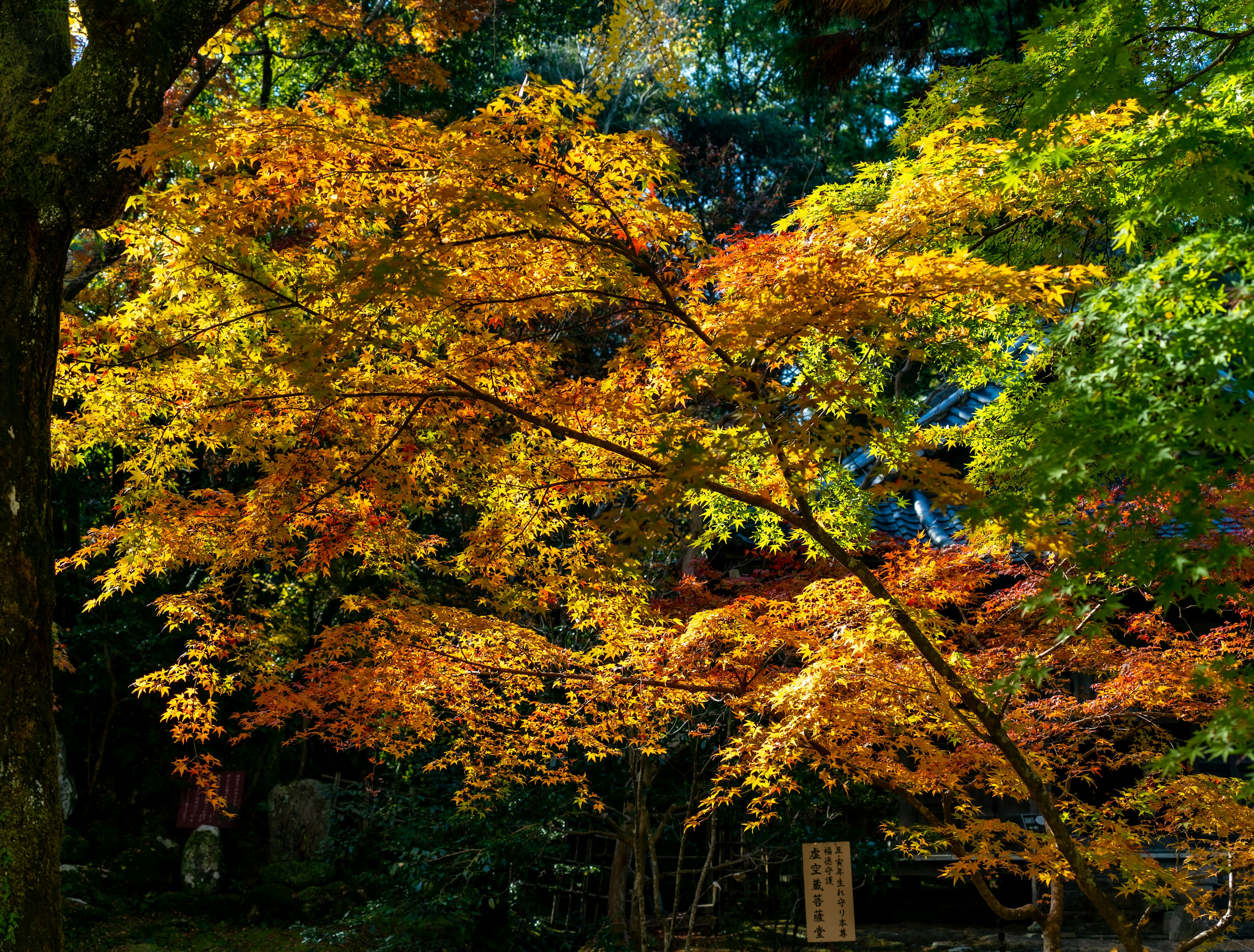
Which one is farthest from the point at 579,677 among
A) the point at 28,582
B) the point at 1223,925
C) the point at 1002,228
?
the point at 1223,925

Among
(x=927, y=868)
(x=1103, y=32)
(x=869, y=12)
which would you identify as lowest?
(x=927, y=868)

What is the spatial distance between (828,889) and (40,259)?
5.38 meters

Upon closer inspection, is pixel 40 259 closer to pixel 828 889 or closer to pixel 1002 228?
pixel 1002 228

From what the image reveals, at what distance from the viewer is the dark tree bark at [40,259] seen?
11.7ft

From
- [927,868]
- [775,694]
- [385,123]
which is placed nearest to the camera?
[385,123]

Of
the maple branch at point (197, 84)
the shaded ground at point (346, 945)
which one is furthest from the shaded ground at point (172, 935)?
the maple branch at point (197, 84)

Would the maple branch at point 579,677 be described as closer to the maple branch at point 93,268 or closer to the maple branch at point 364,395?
the maple branch at point 364,395

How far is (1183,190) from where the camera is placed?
10.1 feet

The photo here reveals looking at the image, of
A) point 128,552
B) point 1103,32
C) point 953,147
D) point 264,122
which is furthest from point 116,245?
point 1103,32

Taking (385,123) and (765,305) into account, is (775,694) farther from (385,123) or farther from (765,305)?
(385,123)

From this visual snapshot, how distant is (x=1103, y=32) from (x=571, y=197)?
6.60ft

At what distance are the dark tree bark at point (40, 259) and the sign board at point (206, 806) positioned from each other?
22.9 ft

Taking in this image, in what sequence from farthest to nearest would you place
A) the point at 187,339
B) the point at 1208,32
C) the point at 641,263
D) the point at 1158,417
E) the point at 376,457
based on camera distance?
1. the point at 187,339
2. the point at 376,457
3. the point at 641,263
4. the point at 1208,32
5. the point at 1158,417

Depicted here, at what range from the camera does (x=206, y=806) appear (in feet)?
33.3
